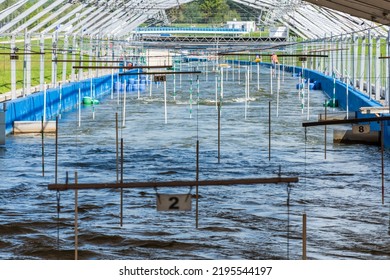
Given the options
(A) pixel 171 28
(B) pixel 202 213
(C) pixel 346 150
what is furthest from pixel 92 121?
(A) pixel 171 28

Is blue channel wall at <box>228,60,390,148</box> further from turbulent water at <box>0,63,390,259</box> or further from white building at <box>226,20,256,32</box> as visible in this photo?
white building at <box>226,20,256,32</box>

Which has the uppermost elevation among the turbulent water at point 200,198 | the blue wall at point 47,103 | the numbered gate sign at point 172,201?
the blue wall at point 47,103

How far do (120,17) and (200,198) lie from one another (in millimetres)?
57461

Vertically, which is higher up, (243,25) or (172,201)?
(243,25)

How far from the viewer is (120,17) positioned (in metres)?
88.1

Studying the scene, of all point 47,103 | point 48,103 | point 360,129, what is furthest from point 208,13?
point 360,129

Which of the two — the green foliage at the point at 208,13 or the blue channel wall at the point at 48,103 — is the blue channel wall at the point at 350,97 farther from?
the green foliage at the point at 208,13

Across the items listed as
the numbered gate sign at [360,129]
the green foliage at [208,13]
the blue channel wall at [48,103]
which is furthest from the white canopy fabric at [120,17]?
the green foliage at [208,13]

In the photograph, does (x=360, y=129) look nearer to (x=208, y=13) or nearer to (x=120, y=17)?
(x=120, y=17)

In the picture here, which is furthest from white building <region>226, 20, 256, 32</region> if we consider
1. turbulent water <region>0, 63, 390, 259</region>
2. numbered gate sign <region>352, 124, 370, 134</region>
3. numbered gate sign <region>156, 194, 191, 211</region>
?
numbered gate sign <region>156, 194, 191, 211</region>

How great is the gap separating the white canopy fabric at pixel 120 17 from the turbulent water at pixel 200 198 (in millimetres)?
6106

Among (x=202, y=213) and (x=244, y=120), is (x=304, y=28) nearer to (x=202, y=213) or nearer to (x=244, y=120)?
(x=244, y=120)

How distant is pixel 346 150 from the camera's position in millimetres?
43500

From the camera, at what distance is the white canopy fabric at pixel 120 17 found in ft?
181
